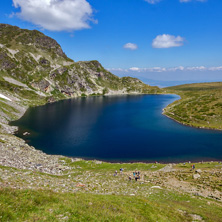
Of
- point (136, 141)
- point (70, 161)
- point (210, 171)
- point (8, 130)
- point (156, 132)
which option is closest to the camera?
point (210, 171)

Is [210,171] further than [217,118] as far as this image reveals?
No

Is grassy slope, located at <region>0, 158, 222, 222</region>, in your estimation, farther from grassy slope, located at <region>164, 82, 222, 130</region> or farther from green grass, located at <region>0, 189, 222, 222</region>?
grassy slope, located at <region>164, 82, 222, 130</region>

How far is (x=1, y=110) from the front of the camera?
115188 millimetres

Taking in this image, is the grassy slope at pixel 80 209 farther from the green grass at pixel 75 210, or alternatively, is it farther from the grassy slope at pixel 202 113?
the grassy slope at pixel 202 113

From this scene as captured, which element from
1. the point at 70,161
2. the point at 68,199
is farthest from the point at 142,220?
the point at 70,161

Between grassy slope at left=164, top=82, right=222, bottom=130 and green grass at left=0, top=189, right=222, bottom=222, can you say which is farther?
grassy slope at left=164, top=82, right=222, bottom=130

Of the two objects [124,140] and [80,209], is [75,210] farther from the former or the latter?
[124,140]

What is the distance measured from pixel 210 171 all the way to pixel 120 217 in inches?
1548

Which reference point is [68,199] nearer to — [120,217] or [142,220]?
[120,217]

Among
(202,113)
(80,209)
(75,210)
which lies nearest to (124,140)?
(80,209)

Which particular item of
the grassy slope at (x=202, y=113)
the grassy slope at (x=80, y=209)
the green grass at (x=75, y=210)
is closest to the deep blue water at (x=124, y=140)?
the grassy slope at (x=202, y=113)

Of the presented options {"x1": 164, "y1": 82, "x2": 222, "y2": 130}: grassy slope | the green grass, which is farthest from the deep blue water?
the green grass

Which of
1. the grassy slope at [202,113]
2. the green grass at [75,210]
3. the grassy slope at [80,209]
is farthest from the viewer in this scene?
the grassy slope at [202,113]

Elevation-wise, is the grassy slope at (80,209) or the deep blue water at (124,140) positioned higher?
the grassy slope at (80,209)
